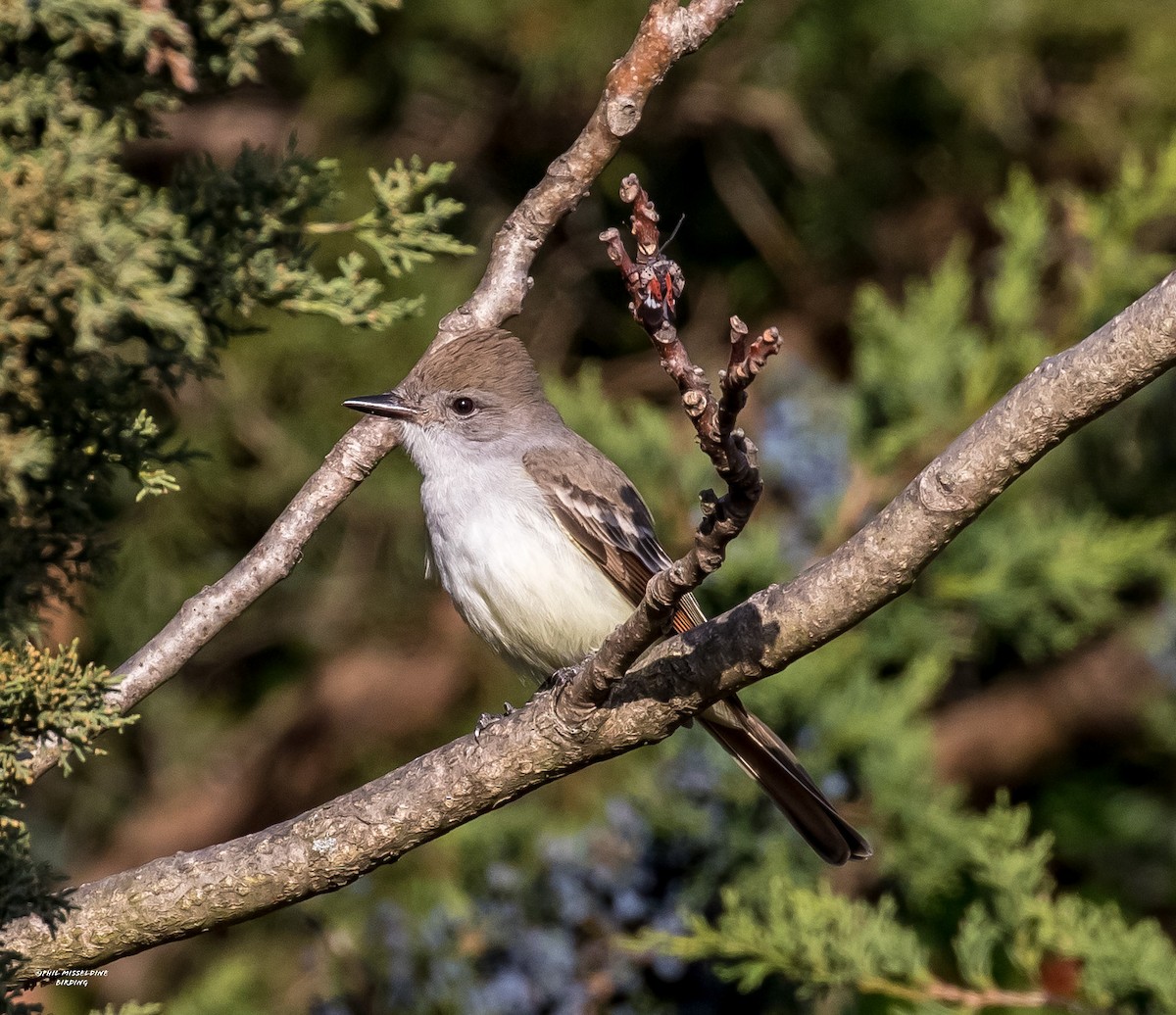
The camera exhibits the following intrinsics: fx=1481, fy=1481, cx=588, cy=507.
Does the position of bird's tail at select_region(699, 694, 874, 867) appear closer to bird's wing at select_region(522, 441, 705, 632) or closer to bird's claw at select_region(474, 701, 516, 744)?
bird's wing at select_region(522, 441, 705, 632)

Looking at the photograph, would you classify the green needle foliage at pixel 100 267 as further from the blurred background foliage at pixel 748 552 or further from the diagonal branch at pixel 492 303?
the blurred background foliage at pixel 748 552

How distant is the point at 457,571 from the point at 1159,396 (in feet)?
9.64

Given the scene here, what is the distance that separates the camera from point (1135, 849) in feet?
18.8

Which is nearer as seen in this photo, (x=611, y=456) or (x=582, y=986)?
(x=582, y=986)

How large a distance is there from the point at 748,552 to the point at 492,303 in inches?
73.2

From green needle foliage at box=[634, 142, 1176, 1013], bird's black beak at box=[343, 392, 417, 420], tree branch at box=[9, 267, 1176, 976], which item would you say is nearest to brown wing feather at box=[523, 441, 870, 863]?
green needle foliage at box=[634, 142, 1176, 1013]

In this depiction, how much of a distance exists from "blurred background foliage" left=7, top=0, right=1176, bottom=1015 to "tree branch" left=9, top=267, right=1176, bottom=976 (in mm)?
1339

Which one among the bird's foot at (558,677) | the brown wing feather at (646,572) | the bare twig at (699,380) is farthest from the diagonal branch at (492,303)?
the bare twig at (699,380)

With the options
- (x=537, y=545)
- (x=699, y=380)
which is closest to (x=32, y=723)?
(x=699, y=380)

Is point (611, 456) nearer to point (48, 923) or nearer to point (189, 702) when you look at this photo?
→ point (189, 702)

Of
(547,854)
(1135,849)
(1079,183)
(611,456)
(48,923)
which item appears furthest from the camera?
(1079,183)

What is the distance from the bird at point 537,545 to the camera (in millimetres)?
4012

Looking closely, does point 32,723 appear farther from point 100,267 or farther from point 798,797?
point 798,797

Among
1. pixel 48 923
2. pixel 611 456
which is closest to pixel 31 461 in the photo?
pixel 48 923
